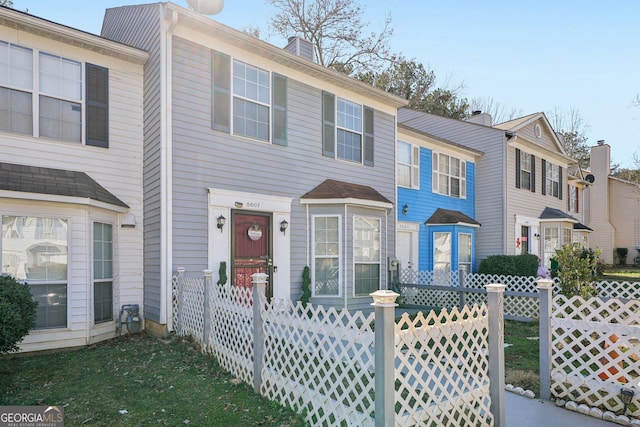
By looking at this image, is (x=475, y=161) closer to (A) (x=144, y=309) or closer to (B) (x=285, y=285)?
(B) (x=285, y=285)

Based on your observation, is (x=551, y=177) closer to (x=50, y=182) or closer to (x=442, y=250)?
(x=442, y=250)

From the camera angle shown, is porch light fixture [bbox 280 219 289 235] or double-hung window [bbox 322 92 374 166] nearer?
porch light fixture [bbox 280 219 289 235]

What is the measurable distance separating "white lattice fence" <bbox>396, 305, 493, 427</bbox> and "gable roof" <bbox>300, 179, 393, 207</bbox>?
5.62 m

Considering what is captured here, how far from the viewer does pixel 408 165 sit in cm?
1334

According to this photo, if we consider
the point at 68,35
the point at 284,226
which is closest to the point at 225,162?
the point at 284,226

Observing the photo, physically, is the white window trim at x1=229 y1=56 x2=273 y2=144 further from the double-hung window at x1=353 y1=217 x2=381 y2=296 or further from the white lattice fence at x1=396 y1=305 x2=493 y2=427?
the white lattice fence at x1=396 y1=305 x2=493 y2=427

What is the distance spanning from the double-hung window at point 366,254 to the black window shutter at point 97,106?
5586 millimetres

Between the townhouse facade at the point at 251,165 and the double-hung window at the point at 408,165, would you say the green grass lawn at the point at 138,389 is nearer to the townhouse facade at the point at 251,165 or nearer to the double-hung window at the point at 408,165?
the townhouse facade at the point at 251,165

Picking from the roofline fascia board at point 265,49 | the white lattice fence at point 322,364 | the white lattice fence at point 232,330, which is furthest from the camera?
the roofline fascia board at point 265,49

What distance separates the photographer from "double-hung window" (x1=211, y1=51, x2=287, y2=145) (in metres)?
8.02

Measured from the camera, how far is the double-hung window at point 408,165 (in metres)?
13.1

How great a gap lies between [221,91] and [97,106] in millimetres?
2267

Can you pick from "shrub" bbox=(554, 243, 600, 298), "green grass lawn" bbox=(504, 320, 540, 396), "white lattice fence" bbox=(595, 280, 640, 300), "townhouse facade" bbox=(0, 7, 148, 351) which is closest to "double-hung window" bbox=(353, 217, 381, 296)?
"green grass lawn" bbox=(504, 320, 540, 396)

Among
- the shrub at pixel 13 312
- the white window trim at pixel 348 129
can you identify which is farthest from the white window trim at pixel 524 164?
the shrub at pixel 13 312
